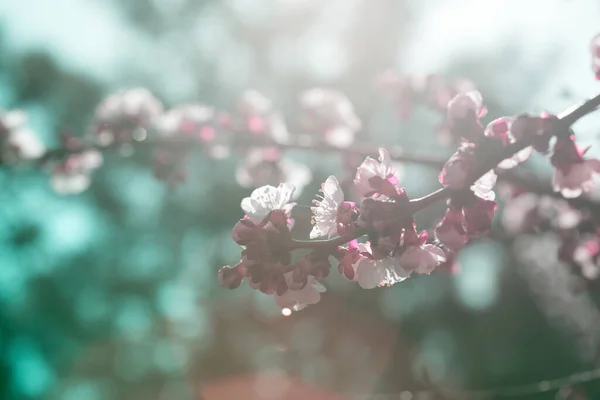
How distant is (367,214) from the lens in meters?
1.35

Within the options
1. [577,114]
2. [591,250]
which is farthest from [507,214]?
[577,114]

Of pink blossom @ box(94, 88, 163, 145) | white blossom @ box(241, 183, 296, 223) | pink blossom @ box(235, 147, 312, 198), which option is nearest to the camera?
white blossom @ box(241, 183, 296, 223)

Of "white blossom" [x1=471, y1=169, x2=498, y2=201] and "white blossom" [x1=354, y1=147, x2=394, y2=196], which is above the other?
"white blossom" [x1=354, y1=147, x2=394, y2=196]

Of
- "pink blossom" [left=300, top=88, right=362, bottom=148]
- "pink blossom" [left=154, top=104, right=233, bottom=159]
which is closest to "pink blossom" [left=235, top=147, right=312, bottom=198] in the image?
"pink blossom" [left=154, top=104, right=233, bottom=159]

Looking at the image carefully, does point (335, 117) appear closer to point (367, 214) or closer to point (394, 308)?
point (367, 214)

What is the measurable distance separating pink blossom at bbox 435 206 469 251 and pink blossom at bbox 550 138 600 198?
0.42 metres

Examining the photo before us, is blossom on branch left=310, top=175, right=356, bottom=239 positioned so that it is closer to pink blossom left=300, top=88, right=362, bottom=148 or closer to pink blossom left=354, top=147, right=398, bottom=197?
pink blossom left=354, top=147, right=398, bottom=197

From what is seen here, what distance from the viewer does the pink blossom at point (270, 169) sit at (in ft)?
13.1

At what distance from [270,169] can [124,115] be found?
1.29 metres

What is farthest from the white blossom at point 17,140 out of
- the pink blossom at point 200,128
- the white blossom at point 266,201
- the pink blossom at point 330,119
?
the white blossom at point 266,201

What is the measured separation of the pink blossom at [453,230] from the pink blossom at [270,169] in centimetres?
253

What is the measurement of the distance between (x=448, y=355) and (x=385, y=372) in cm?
406

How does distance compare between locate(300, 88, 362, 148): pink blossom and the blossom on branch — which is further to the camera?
locate(300, 88, 362, 148): pink blossom

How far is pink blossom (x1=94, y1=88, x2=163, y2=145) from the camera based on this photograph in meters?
3.87
